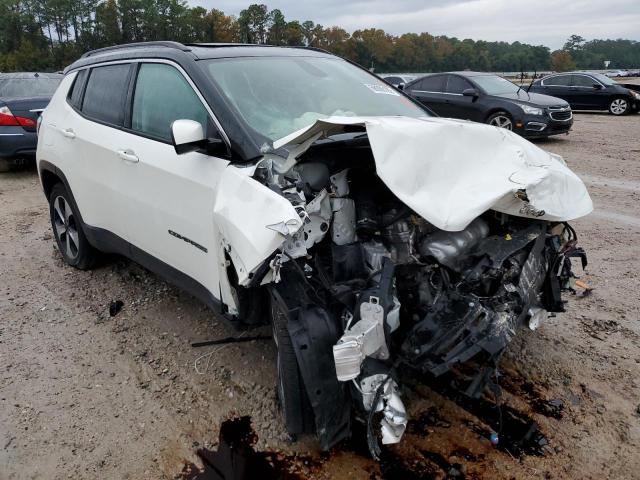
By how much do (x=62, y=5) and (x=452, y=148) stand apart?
80751 mm

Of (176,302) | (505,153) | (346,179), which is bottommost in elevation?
(176,302)

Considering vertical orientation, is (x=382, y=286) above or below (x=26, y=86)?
above

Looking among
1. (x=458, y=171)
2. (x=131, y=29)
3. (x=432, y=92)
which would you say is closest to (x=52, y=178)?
(x=458, y=171)

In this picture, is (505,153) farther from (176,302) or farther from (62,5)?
(62,5)

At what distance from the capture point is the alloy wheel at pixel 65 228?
4484 millimetres

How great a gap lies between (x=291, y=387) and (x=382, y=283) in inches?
25.9

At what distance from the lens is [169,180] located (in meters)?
2.94

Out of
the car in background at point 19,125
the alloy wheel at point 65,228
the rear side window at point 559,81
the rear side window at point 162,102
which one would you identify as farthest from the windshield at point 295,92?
the rear side window at point 559,81

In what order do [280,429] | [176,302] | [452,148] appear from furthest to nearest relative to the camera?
[176,302]
[280,429]
[452,148]

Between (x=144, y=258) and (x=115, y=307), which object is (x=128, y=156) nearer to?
(x=144, y=258)

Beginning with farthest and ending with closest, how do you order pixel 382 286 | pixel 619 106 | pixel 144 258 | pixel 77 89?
pixel 619 106, pixel 77 89, pixel 144 258, pixel 382 286

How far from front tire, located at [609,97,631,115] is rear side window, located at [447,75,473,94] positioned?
8.15 metres

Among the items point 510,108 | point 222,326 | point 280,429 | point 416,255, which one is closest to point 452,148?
point 416,255

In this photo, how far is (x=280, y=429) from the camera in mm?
2652
